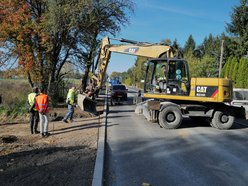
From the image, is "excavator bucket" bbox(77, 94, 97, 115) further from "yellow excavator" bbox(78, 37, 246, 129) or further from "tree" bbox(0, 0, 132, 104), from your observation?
"tree" bbox(0, 0, 132, 104)

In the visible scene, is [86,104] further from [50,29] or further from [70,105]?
[50,29]

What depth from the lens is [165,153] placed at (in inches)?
364

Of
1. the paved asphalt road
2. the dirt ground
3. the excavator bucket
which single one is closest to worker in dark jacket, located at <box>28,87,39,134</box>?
the dirt ground

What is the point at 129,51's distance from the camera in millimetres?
17094

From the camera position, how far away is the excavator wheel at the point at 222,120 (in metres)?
14.4

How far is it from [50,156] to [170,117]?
711 cm

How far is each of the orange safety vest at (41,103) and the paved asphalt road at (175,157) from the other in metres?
2.51

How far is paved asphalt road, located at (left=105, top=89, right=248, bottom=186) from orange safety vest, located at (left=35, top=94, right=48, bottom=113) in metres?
2.51

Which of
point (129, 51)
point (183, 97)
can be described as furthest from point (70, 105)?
point (183, 97)

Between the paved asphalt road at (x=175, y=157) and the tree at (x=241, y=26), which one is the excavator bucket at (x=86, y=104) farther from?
the tree at (x=241, y=26)

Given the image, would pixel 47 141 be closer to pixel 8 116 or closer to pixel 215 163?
pixel 215 163

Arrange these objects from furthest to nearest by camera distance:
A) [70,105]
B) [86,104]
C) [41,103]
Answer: [86,104] → [70,105] → [41,103]

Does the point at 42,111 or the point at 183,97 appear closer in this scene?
the point at 42,111

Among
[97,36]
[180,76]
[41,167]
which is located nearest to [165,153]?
[41,167]
